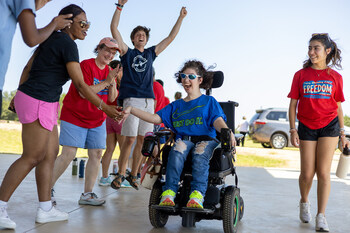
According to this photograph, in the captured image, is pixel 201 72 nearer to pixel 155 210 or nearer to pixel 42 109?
pixel 155 210

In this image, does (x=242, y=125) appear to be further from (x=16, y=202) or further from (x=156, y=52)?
(x=16, y=202)

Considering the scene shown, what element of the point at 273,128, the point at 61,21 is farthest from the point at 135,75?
the point at 273,128

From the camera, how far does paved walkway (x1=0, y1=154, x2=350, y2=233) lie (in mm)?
3395

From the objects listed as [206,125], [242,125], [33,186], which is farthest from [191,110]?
[242,125]

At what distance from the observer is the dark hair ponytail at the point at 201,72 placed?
12.4 feet

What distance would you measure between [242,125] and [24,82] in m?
15.8

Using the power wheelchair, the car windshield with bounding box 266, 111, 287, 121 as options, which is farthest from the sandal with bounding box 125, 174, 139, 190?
the car windshield with bounding box 266, 111, 287, 121

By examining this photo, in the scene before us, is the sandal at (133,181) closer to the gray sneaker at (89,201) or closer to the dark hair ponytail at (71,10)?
the gray sneaker at (89,201)

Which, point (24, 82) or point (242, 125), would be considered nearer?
point (24, 82)

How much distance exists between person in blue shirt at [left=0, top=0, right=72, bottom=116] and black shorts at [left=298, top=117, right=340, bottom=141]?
90.8 inches

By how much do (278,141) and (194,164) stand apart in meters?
13.7

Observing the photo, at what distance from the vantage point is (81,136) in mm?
4133

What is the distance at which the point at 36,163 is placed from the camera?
3186mm

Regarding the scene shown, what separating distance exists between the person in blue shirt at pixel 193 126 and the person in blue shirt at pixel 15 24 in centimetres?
96
